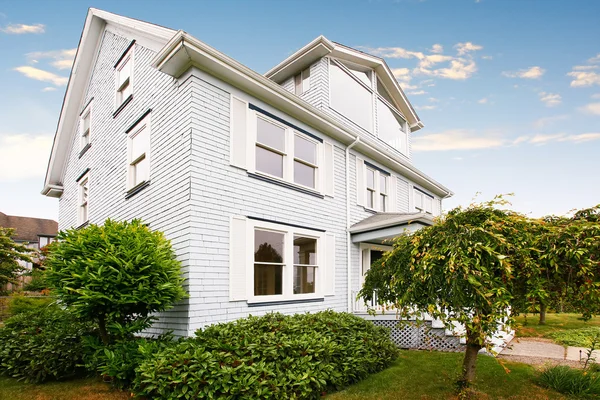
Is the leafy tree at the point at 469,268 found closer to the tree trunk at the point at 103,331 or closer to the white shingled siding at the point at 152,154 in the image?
the white shingled siding at the point at 152,154

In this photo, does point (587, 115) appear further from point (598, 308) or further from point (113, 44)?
point (113, 44)

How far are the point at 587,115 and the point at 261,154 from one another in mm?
11156

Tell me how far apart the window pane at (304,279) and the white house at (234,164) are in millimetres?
41

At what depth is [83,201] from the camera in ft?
41.8

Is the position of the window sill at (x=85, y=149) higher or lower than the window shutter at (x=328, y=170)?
higher

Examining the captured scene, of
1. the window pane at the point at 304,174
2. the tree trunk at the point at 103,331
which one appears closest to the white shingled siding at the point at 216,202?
the window pane at the point at 304,174

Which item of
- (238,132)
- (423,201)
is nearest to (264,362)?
(238,132)

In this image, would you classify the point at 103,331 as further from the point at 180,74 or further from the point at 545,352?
the point at 545,352

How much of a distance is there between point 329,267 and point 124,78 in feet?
25.4

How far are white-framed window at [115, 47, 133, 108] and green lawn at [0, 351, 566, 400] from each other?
7066 mm

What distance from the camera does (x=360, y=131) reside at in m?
12.9

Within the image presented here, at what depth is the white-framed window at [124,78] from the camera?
1007 centimetres

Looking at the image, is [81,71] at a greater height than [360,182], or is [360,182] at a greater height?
[81,71]

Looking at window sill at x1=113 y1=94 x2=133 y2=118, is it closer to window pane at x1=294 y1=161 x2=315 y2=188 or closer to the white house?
the white house
